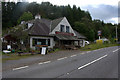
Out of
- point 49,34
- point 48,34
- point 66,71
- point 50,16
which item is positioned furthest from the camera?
point 50,16

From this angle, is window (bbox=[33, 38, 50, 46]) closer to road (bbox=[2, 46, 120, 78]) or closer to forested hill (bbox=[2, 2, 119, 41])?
road (bbox=[2, 46, 120, 78])

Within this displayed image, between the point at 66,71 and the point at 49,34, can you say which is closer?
the point at 66,71

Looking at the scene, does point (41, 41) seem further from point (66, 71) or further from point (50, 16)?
point (50, 16)

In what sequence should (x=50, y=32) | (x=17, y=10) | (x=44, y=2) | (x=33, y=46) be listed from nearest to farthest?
(x=33, y=46) < (x=50, y=32) < (x=17, y=10) < (x=44, y=2)

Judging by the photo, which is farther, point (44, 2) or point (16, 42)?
point (44, 2)

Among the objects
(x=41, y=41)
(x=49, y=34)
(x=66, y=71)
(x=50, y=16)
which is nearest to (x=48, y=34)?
(x=49, y=34)

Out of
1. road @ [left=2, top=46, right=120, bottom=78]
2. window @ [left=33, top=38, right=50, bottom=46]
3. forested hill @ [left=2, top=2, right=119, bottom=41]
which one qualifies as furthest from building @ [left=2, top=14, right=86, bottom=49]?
forested hill @ [left=2, top=2, right=119, bottom=41]

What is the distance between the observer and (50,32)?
2530 cm

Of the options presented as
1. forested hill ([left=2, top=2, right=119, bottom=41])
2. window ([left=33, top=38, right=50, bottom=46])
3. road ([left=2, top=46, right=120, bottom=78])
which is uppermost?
forested hill ([left=2, top=2, right=119, bottom=41])

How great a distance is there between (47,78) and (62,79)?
73 cm

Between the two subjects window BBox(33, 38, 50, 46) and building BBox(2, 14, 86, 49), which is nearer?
building BBox(2, 14, 86, 49)

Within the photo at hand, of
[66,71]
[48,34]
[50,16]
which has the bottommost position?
[66,71]

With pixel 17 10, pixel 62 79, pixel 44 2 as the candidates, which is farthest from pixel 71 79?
pixel 44 2

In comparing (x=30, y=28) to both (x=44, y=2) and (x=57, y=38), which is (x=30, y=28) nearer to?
(x=57, y=38)
